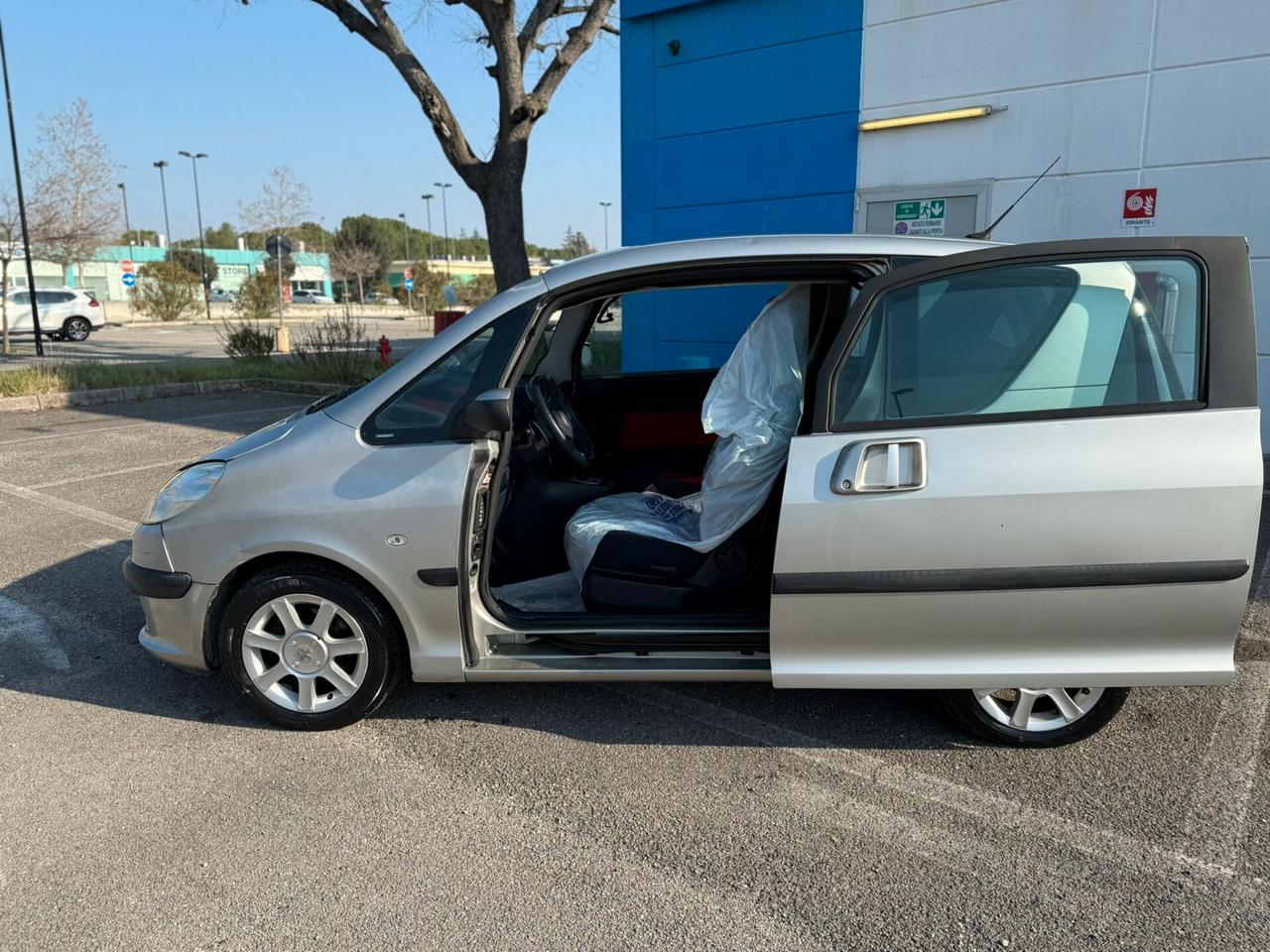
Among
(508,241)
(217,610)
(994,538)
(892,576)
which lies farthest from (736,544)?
(508,241)

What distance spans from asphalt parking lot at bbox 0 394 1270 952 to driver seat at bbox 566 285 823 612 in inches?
20.3

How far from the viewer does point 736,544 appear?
3.34m

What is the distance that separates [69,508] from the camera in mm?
6691

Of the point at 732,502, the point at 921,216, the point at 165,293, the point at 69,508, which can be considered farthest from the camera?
the point at 165,293

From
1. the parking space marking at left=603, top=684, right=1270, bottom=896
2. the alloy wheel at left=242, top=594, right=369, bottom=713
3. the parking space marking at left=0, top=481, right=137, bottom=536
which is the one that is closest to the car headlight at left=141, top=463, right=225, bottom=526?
the alloy wheel at left=242, top=594, right=369, bottom=713

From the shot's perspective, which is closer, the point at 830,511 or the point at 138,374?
the point at 830,511

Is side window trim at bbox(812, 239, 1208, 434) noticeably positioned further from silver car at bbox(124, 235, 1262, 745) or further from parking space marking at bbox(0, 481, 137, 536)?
parking space marking at bbox(0, 481, 137, 536)

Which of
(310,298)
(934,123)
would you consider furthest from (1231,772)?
(310,298)

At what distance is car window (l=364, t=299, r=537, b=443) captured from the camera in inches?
126

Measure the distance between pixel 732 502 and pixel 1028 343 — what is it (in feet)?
3.70

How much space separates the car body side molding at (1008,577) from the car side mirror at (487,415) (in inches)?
40.4

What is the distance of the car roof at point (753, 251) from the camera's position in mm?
3090

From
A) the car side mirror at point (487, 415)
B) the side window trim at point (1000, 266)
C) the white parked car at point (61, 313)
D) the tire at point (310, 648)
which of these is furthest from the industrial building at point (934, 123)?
the white parked car at point (61, 313)

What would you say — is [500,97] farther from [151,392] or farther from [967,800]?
[967,800]
